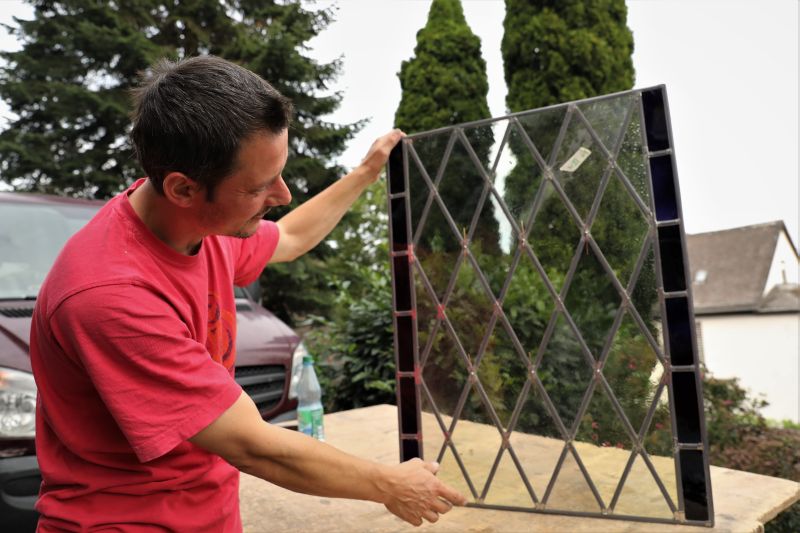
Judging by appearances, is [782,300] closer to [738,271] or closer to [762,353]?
[762,353]

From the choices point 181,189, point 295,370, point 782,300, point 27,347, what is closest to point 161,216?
point 181,189

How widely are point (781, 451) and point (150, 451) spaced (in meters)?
3.82

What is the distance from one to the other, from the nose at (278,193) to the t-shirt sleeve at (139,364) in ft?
1.20

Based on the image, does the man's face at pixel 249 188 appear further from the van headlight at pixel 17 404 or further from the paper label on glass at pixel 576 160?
the van headlight at pixel 17 404

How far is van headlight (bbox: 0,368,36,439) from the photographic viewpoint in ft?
7.08

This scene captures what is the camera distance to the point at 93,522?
1369mm

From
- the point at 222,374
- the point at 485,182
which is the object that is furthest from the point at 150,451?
the point at 485,182

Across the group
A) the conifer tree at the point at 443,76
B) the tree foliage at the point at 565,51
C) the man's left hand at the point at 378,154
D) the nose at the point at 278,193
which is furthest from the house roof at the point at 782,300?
the nose at the point at 278,193

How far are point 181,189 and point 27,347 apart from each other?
1.37 m

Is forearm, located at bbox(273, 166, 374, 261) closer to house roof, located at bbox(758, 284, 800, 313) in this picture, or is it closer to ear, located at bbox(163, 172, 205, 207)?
ear, located at bbox(163, 172, 205, 207)

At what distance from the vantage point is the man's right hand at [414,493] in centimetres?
150

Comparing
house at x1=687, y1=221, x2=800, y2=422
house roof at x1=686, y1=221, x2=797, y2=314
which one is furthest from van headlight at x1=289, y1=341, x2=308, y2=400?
house roof at x1=686, y1=221, x2=797, y2=314

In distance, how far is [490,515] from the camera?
2297 mm

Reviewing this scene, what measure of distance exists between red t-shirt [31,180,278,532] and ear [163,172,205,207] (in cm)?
11
